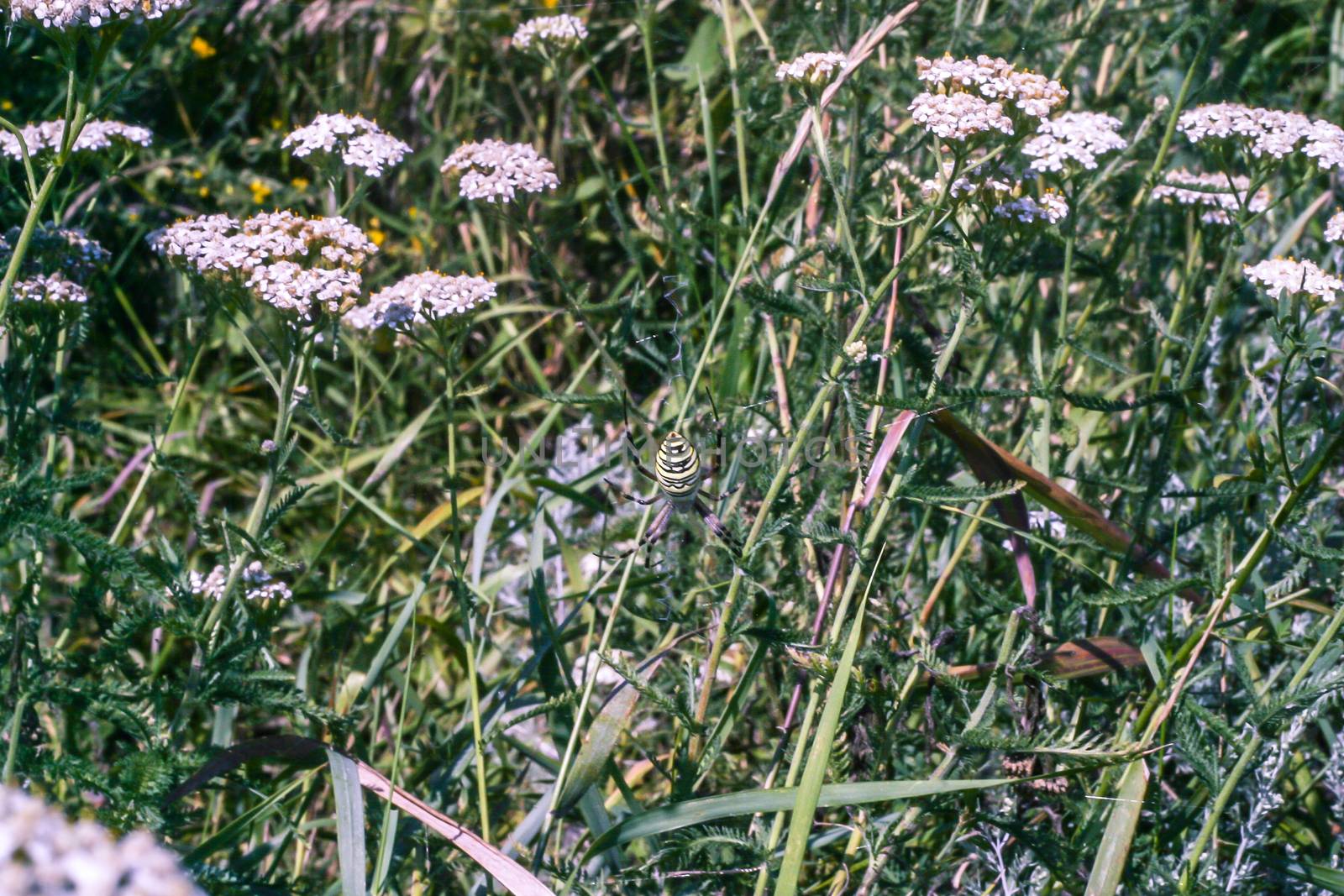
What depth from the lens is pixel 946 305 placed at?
7.67 feet

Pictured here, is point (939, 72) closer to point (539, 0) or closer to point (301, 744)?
point (301, 744)

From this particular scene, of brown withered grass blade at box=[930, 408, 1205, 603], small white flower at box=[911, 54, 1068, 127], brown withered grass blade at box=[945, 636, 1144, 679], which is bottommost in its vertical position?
brown withered grass blade at box=[945, 636, 1144, 679]

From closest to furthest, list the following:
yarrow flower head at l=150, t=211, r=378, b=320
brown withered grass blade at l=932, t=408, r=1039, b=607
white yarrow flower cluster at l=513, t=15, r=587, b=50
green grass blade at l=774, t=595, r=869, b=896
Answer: green grass blade at l=774, t=595, r=869, b=896 → yarrow flower head at l=150, t=211, r=378, b=320 → brown withered grass blade at l=932, t=408, r=1039, b=607 → white yarrow flower cluster at l=513, t=15, r=587, b=50

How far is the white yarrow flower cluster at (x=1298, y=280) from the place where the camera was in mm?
1643

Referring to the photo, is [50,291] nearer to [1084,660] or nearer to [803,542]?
[803,542]

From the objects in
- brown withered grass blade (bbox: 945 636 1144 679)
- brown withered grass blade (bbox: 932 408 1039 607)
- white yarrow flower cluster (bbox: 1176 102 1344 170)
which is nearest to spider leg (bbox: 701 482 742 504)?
brown withered grass blade (bbox: 932 408 1039 607)

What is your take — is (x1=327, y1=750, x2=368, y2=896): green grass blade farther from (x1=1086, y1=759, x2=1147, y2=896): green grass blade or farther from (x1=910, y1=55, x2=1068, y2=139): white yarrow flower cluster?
(x1=910, y1=55, x2=1068, y2=139): white yarrow flower cluster

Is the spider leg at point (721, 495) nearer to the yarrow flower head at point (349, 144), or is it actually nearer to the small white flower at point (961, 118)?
the small white flower at point (961, 118)

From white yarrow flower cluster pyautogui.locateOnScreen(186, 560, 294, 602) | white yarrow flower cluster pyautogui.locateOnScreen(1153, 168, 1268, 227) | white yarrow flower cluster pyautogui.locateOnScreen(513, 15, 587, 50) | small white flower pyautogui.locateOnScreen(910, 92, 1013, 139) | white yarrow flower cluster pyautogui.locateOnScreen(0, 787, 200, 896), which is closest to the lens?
white yarrow flower cluster pyautogui.locateOnScreen(0, 787, 200, 896)

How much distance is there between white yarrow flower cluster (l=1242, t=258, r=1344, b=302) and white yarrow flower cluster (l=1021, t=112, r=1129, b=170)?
1.03 feet

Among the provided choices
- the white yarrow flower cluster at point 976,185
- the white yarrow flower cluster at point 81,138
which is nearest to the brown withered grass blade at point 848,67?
the white yarrow flower cluster at point 976,185

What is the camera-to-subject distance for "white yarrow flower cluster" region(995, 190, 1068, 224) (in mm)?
1671

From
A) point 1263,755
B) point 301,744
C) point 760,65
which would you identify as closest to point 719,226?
point 760,65

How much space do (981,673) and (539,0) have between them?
9.84ft
